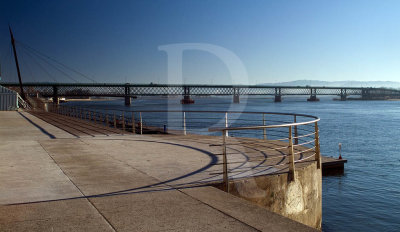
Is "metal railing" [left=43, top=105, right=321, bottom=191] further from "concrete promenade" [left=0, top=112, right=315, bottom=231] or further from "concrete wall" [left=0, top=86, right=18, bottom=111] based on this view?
"concrete wall" [left=0, top=86, right=18, bottom=111]

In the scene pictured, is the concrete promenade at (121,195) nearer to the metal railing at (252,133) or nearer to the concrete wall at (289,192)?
the concrete wall at (289,192)

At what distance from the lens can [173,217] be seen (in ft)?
14.4

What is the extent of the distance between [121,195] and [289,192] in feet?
9.99

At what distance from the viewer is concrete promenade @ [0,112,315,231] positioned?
4.20 meters

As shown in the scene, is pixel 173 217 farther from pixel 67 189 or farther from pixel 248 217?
pixel 67 189

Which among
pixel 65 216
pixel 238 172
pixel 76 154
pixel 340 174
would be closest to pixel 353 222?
pixel 340 174

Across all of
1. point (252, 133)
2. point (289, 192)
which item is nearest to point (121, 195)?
point (289, 192)

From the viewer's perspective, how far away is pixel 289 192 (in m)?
6.70

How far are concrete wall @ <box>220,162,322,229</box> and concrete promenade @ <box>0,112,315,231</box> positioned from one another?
0.65 metres

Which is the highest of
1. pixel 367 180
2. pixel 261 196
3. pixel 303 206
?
pixel 261 196

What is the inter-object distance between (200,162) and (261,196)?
1.99 meters

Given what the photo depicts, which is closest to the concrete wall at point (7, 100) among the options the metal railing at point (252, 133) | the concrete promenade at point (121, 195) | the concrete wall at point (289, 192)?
the metal railing at point (252, 133)

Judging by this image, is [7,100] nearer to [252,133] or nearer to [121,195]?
[252,133]

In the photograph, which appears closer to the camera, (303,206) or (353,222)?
(303,206)
